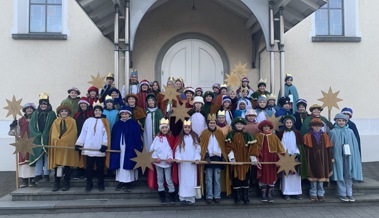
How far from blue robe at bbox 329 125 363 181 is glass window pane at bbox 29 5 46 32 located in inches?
343

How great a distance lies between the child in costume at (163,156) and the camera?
6.42m

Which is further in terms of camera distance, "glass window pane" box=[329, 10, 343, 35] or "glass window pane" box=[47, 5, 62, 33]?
"glass window pane" box=[329, 10, 343, 35]

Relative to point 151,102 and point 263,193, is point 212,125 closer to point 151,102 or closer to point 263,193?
point 151,102

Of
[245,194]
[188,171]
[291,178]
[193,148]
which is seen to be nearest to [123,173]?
[188,171]

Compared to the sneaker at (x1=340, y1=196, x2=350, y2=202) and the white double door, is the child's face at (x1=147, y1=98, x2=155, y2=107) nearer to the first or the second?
the white double door

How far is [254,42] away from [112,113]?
5.45 m

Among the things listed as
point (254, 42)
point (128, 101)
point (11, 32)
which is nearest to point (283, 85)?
point (254, 42)

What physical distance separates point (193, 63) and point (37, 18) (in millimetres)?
4905

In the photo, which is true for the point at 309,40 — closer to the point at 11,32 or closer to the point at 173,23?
the point at 173,23

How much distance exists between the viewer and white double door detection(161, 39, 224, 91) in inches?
428

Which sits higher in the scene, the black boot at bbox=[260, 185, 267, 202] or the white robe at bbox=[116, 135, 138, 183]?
the white robe at bbox=[116, 135, 138, 183]

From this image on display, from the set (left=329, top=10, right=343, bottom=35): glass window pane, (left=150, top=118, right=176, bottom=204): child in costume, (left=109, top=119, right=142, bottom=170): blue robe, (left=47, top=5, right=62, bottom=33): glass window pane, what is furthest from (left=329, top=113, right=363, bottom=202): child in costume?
(left=47, top=5, right=62, bottom=33): glass window pane

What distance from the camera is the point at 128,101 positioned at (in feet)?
23.9

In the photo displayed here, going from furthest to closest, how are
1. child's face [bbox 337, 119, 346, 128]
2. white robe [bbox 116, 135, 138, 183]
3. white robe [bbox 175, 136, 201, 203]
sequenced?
child's face [bbox 337, 119, 346, 128] → white robe [bbox 116, 135, 138, 183] → white robe [bbox 175, 136, 201, 203]
